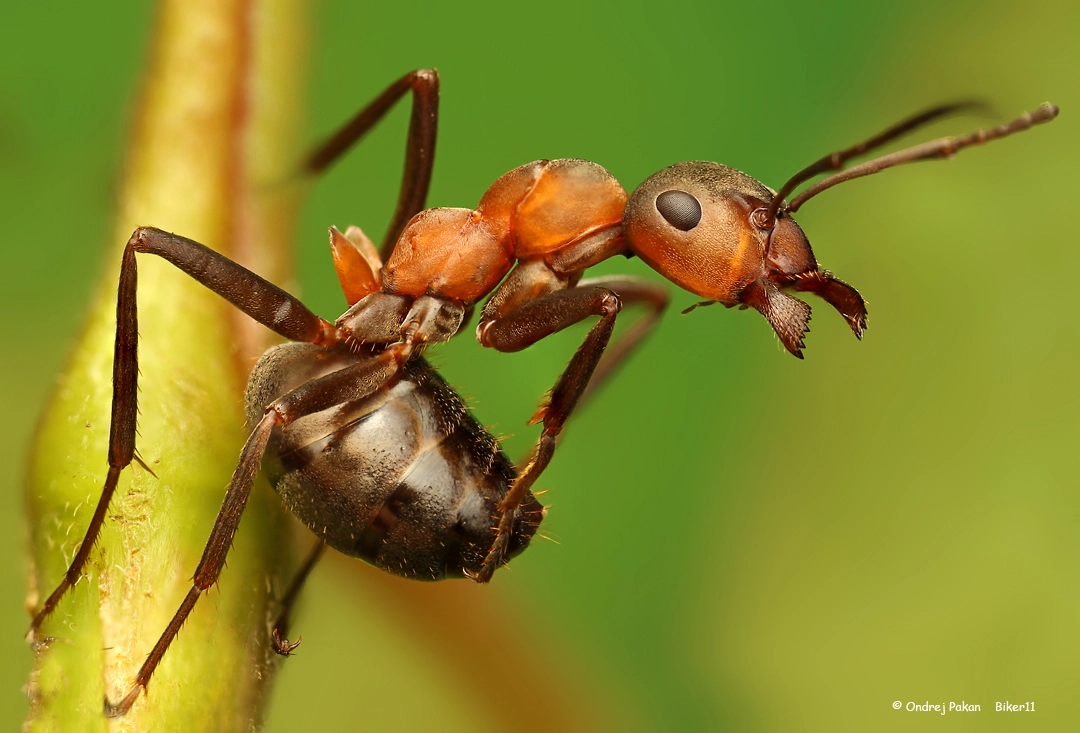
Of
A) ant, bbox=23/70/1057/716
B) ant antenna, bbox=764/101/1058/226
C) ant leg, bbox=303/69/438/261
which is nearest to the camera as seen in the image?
ant, bbox=23/70/1057/716

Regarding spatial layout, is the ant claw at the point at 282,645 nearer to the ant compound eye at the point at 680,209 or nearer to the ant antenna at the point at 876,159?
the ant compound eye at the point at 680,209

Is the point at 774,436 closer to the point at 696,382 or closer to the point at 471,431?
the point at 696,382

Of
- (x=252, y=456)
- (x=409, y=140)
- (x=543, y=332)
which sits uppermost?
(x=409, y=140)

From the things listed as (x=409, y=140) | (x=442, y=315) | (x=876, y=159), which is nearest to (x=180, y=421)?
(x=442, y=315)

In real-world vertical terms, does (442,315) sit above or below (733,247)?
below

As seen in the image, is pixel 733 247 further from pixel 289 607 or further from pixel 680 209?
pixel 289 607

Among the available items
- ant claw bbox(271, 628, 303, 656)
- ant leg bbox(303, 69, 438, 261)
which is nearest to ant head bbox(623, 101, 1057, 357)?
ant leg bbox(303, 69, 438, 261)

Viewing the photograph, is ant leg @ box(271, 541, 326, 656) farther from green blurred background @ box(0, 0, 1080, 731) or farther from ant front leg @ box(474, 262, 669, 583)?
ant front leg @ box(474, 262, 669, 583)
